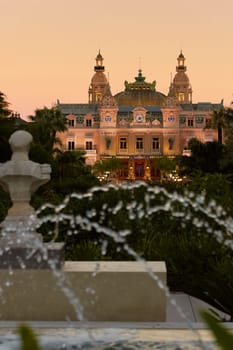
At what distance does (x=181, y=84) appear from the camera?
127 m

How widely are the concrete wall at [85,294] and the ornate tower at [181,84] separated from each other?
120m

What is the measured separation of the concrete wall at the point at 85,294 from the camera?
568 cm

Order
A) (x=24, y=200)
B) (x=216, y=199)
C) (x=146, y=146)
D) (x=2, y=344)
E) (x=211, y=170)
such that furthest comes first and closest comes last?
(x=146, y=146) → (x=211, y=170) → (x=216, y=199) → (x=24, y=200) → (x=2, y=344)

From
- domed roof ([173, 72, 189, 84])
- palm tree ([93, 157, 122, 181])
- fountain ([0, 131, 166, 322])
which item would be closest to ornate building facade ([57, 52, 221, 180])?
palm tree ([93, 157, 122, 181])

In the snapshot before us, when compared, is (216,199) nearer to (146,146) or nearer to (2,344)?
(2,344)

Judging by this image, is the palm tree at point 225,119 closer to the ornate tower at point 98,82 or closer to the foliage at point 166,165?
the foliage at point 166,165

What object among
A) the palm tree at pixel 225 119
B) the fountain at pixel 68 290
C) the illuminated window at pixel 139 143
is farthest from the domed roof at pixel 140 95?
the fountain at pixel 68 290

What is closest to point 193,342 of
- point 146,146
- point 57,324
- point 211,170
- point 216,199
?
point 57,324

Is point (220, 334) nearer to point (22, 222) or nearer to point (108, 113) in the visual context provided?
point (22, 222)

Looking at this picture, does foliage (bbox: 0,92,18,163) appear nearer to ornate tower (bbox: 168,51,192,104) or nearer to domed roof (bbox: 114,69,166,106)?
domed roof (bbox: 114,69,166,106)

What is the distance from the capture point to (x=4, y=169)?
6633 mm

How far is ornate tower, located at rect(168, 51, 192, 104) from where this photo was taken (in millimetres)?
126375

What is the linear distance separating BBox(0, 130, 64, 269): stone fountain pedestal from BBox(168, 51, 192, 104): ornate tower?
119 m

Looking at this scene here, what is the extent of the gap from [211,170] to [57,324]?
35314 mm
